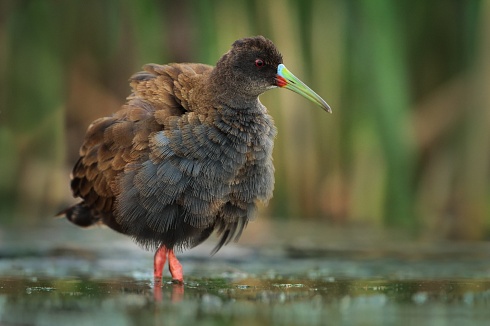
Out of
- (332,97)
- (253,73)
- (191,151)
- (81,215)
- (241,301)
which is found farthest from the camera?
(332,97)

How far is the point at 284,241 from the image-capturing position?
26.6 feet

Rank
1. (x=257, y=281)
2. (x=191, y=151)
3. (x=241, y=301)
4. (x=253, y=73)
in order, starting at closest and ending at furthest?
1. (x=241, y=301)
2. (x=191, y=151)
3. (x=257, y=281)
4. (x=253, y=73)

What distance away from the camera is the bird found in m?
5.63

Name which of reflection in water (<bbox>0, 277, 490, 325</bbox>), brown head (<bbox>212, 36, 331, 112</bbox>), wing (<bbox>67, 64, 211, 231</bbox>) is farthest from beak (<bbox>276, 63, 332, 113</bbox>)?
reflection in water (<bbox>0, 277, 490, 325</bbox>)

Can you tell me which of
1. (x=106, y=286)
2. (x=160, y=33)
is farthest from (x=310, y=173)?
(x=106, y=286)

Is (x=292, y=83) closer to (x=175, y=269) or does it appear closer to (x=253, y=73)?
(x=253, y=73)

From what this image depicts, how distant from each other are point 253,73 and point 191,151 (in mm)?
683

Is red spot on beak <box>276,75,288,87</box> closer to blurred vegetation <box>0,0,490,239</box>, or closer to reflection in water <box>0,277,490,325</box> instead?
reflection in water <box>0,277,490,325</box>

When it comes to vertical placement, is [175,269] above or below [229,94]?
below

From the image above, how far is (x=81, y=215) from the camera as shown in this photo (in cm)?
677

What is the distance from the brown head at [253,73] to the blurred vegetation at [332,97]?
8.56ft

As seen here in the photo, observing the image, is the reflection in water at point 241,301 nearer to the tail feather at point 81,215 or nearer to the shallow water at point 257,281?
the shallow water at point 257,281

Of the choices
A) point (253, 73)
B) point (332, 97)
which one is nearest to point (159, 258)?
point (253, 73)

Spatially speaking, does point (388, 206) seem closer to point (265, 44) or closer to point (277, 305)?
point (265, 44)
